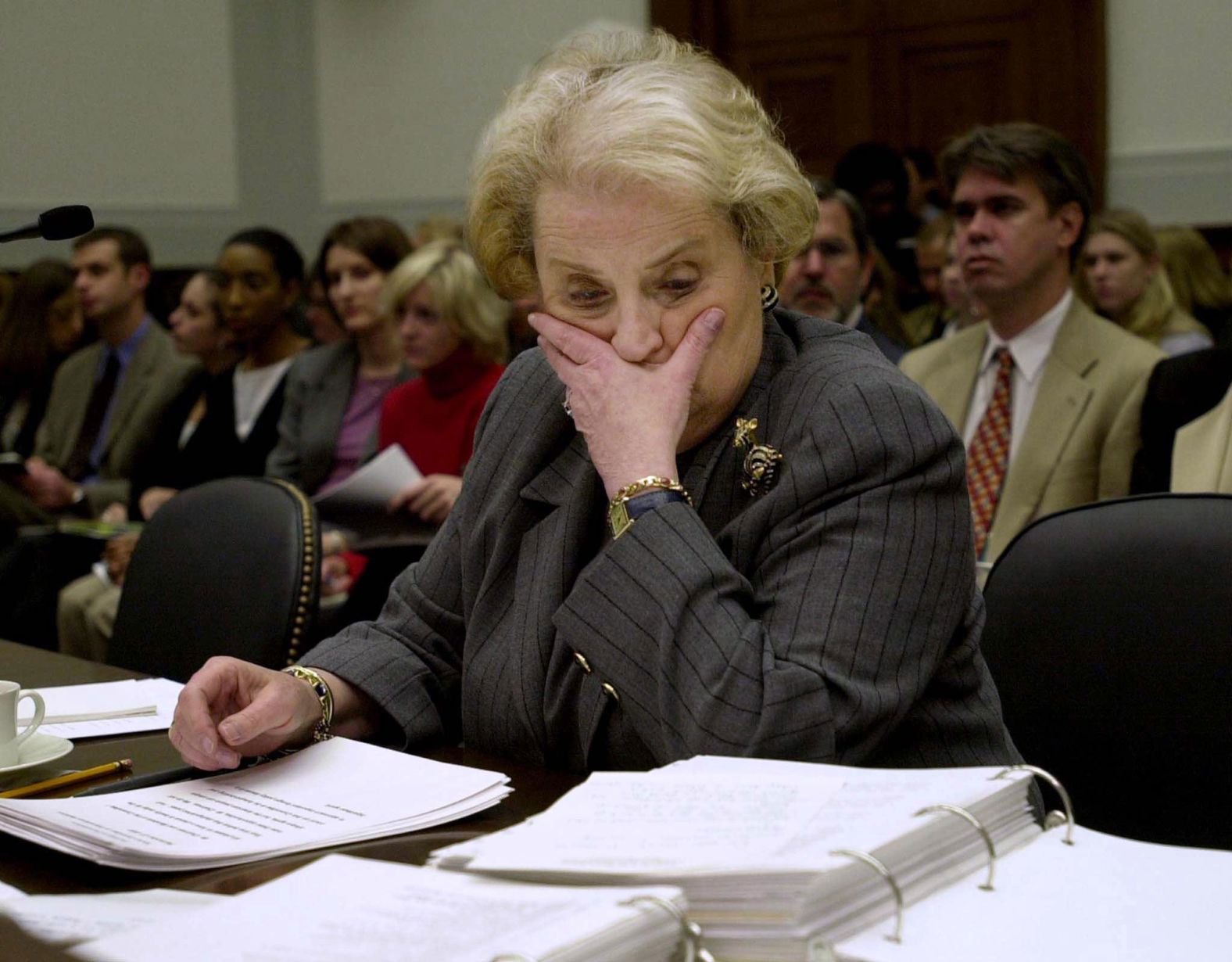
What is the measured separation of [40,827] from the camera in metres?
1.16

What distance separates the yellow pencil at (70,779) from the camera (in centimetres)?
133

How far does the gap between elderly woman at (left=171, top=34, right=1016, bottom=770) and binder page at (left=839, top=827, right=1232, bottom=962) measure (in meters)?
0.33

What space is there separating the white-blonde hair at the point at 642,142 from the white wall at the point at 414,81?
6.56 m

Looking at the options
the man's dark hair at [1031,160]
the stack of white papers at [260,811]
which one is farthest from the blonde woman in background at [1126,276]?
the stack of white papers at [260,811]

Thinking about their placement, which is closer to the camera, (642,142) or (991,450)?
(642,142)

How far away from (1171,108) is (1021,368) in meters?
3.44

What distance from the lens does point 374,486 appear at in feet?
11.7

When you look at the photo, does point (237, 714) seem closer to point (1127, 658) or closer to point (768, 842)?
point (768, 842)

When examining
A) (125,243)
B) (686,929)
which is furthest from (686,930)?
(125,243)

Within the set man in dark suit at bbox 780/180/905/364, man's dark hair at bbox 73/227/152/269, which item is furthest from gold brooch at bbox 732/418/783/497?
man's dark hair at bbox 73/227/152/269

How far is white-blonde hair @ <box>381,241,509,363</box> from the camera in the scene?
4230 millimetres

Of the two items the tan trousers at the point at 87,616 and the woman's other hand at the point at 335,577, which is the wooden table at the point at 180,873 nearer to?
the woman's other hand at the point at 335,577

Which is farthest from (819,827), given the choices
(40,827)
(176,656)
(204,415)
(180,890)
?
(204,415)

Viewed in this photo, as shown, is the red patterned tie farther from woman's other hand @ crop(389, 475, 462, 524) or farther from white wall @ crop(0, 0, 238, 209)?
white wall @ crop(0, 0, 238, 209)
